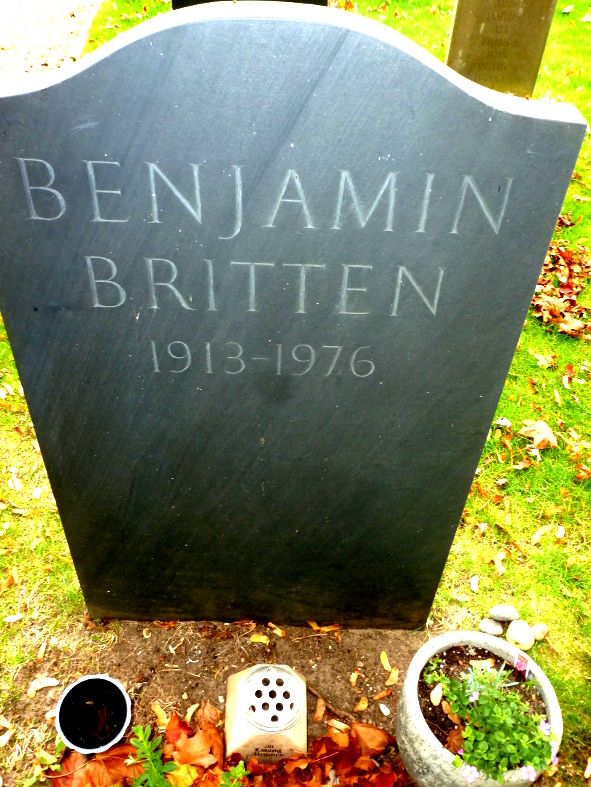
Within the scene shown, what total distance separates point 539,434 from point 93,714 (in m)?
2.75

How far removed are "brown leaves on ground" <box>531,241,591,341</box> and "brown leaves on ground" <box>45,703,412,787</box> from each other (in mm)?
3097

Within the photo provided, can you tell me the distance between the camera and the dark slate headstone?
1662 mm

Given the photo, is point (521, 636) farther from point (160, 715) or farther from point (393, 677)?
point (160, 715)

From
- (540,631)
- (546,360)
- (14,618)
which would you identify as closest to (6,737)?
(14,618)

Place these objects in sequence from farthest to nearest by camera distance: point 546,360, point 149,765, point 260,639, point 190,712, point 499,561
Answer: point 546,360 < point 499,561 < point 260,639 < point 190,712 < point 149,765

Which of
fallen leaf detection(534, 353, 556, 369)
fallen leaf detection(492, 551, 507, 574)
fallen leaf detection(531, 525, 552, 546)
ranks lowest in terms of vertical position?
fallen leaf detection(492, 551, 507, 574)

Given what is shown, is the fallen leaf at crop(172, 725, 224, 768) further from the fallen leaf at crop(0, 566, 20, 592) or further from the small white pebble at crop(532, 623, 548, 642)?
the small white pebble at crop(532, 623, 548, 642)

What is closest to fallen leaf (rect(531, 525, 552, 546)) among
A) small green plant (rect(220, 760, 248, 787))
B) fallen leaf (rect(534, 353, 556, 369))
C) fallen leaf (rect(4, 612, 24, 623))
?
fallen leaf (rect(534, 353, 556, 369))

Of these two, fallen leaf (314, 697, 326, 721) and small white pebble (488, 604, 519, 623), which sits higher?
small white pebble (488, 604, 519, 623)

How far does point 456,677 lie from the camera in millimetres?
2359

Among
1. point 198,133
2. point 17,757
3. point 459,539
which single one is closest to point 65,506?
point 17,757

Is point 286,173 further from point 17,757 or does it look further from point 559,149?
point 17,757

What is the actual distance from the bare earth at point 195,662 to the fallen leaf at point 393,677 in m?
0.02

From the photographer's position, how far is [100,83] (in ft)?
5.39
